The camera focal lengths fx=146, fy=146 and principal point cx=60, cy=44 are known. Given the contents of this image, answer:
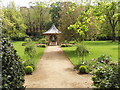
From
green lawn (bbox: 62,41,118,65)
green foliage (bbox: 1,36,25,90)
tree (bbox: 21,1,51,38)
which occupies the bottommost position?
green lawn (bbox: 62,41,118,65)

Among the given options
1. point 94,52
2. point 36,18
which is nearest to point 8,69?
point 94,52

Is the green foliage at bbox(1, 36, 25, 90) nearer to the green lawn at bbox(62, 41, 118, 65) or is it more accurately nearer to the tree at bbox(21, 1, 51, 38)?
the green lawn at bbox(62, 41, 118, 65)

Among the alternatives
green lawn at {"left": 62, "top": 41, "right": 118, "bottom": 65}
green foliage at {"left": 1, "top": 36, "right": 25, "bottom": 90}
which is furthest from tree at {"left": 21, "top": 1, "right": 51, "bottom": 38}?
green foliage at {"left": 1, "top": 36, "right": 25, "bottom": 90}

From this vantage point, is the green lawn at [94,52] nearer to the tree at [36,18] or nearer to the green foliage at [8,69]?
the green foliage at [8,69]

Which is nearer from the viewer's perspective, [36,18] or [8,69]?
[8,69]

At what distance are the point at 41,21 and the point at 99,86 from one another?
4070 centimetres

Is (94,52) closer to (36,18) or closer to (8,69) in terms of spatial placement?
(8,69)

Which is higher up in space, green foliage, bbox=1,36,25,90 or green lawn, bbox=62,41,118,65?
green foliage, bbox=1,36,25,90

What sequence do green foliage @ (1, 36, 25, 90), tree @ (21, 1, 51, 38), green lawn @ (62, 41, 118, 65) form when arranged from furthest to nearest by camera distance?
tree @ (21, 1, 51, 38), green lawn @ (62, 41, 118, 65), green foliage @ (1, 36, 25, 90)

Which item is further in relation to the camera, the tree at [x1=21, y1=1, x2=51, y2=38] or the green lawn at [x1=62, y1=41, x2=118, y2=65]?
the tree at [x1=21, y1=1, x2=51, y2=38]

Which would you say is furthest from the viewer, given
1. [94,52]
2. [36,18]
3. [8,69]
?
[36,18]

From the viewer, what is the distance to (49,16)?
143 ft

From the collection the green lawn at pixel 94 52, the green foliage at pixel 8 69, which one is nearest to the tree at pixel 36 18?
→ the green lawn at pixel 94 52

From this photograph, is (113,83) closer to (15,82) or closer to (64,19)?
(15,82)
